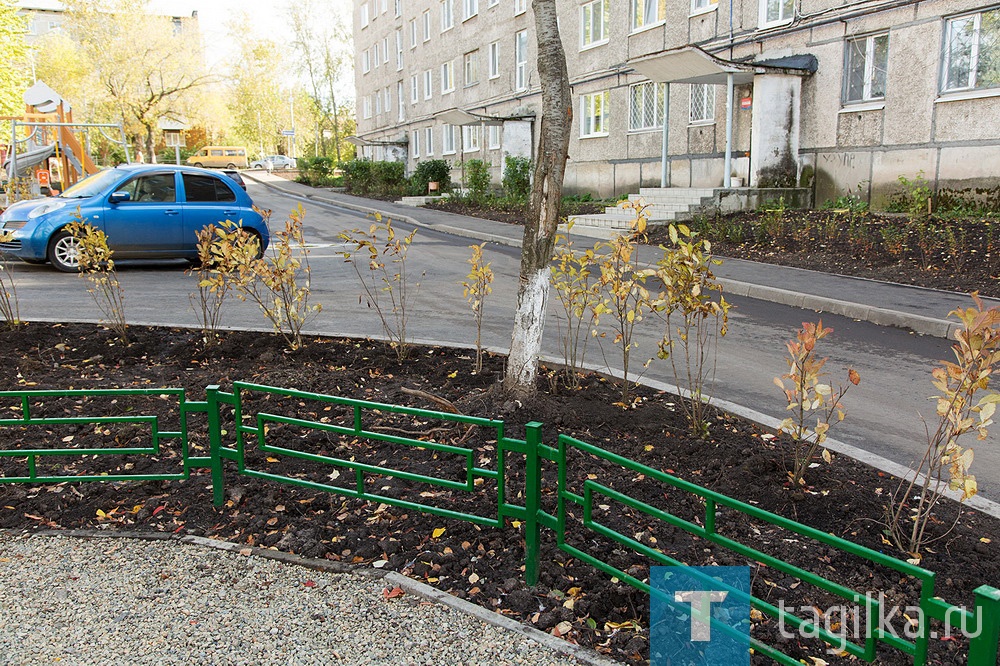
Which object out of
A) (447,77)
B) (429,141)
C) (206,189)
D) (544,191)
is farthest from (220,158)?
(544,191)

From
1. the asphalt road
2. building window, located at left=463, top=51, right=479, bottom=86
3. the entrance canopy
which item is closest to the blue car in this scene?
the asphalt road

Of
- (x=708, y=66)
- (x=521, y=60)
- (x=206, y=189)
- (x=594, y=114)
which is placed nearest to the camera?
(x=206, y=189)

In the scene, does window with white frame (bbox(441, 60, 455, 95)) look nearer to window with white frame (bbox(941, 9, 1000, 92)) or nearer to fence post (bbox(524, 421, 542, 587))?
window with white frame (bbox(941, 9, 1000, 92))

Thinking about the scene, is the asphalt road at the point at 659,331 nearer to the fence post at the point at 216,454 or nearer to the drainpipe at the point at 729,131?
A: the fence post at the point at 216,454

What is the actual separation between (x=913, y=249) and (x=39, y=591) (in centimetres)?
1324

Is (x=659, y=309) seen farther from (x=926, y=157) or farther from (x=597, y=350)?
(x=926, y=157)

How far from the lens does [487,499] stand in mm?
4336

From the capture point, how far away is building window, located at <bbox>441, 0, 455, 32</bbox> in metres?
39.3

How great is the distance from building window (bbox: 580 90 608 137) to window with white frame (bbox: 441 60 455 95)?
552 inches

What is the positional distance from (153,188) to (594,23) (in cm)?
1803

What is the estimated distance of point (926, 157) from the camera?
16344mm

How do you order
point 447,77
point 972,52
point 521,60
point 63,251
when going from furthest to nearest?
point 447,77
point 521,60
point 972,52
point 63,251

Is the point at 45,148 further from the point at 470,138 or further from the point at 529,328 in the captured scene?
the point at 529,328

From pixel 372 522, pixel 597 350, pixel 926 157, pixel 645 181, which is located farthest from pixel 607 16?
pixel 372 522
